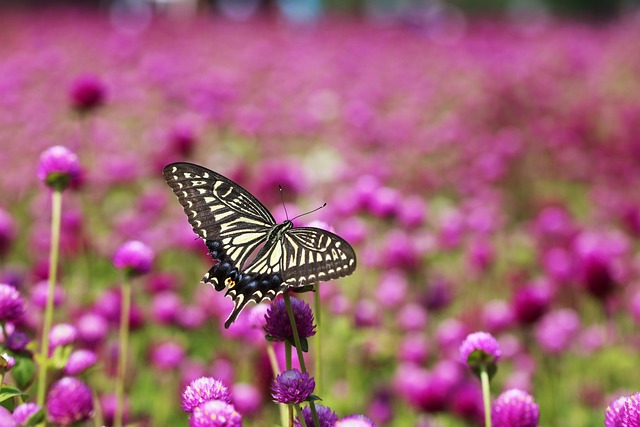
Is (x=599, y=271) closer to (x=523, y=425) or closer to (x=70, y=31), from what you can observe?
(x=523, y=425)

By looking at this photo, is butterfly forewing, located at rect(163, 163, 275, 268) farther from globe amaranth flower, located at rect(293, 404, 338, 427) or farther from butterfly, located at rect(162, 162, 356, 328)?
globe amaranth flower, located at rect(293, 404, 338, 427)

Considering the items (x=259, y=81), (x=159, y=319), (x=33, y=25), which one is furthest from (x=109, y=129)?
(x=33, y=25)

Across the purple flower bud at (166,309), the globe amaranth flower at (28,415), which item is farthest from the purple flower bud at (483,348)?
the purple flower bud at (166,309)

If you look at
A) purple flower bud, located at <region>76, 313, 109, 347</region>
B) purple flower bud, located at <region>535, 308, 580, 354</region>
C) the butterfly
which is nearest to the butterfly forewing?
the butterfly

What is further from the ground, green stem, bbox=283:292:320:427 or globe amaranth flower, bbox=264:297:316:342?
globe amaranth flower, bbox=264:297:316:342

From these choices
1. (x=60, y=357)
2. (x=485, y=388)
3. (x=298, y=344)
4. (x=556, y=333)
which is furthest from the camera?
(x=556, y=333)

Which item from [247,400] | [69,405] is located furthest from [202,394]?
[247,400]

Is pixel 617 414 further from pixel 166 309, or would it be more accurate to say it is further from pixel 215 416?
pixel 166 309
